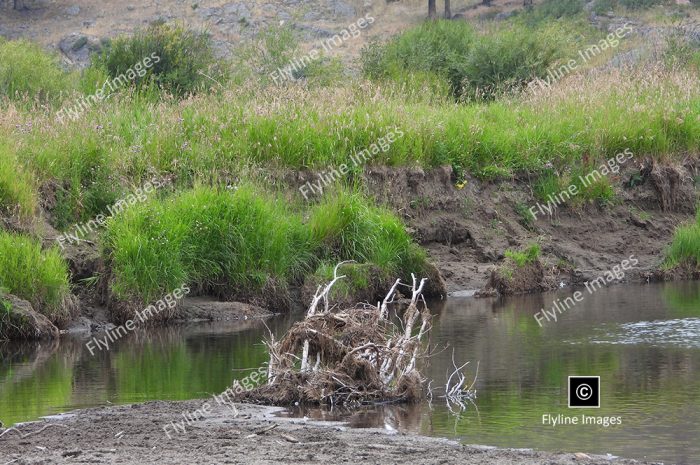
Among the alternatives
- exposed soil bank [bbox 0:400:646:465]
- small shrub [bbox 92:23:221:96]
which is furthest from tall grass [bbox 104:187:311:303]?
small shrub [bbox 92:23:221:96]

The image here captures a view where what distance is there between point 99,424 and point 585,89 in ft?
61.7

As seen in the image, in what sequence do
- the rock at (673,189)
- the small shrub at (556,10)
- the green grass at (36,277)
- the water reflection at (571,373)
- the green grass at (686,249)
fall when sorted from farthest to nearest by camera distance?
the small shrub at (556,10) → the rock at (673,189) → the green grass at (686,249) → the green grass at (36,277) → the water reflection at (571,373)

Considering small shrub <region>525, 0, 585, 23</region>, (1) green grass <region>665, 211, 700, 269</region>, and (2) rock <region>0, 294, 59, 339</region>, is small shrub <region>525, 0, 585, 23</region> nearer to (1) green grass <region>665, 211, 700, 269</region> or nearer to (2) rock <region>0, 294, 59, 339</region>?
(1) green grass <region>665, 211, 700, 269</region>

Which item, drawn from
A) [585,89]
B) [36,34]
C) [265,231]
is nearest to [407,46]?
[585,89]

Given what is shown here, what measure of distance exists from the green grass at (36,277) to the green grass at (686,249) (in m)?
10.6

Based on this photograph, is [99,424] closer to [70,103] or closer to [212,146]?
[212,146]

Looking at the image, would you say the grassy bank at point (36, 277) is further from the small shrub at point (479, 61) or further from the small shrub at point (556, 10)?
the small shrub at point (556, 10)

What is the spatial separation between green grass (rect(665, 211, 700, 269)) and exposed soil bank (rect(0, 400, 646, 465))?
1278 centimetres

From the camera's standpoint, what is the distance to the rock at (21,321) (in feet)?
50.4

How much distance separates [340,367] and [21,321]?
21.0 feet

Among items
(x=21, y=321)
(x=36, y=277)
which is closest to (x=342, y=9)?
(x=36, y=277)

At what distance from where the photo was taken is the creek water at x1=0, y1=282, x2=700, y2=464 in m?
9.37

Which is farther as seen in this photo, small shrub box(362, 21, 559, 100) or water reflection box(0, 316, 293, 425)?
small shrub box(362, 21, 559, 100)

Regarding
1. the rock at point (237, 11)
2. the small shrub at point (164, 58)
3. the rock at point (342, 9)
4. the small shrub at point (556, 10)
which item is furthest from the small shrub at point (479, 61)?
the rock at point (342, 9)
